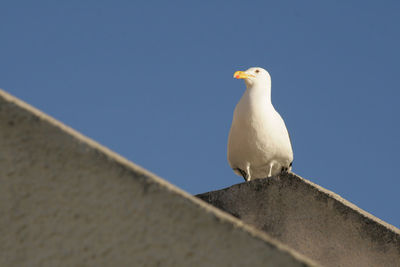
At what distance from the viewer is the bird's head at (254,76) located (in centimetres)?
774

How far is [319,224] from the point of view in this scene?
411 cm

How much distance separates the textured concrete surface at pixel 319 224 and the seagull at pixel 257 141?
2535 millimetres

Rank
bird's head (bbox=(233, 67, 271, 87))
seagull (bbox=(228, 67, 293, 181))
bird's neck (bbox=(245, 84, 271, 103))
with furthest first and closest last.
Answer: bird's head (bbox=(233, 67, 271, 87)) < bird's neck (bbox=(245, 84, 271, 103)) < seagull (bbox=(228, 67, 293, 181))

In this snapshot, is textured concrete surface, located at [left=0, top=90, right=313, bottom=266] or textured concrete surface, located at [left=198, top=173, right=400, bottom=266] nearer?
textured concrete surface, located at [left=0, top=90, right=313, bottom=266]

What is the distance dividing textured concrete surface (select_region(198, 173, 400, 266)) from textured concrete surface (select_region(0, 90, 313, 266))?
8.25 feet

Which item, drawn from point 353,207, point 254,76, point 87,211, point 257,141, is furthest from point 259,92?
point 87,211

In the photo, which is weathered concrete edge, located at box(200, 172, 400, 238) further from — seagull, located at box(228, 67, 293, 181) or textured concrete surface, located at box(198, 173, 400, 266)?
seagull, located at box(228, 67, 293, 181)

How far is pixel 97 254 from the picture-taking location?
1749 mm

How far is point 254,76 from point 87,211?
20.4 ft

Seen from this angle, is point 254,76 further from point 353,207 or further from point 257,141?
point 353,207

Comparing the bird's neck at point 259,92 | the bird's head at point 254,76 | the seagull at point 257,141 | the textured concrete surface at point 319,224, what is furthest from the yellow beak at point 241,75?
the textured concrete surface at point 319,224

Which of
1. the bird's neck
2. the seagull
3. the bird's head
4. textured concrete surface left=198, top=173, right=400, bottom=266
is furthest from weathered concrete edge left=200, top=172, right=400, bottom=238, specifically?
the bird's head

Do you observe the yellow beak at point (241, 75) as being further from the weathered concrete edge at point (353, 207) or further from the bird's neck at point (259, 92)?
the weathered concrete edge at point (353, 207)

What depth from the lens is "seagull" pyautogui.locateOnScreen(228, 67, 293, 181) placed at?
22.6 ft
